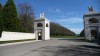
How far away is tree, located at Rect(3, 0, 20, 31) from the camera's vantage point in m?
43.0

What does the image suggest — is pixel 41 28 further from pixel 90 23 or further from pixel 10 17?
pixel 90 23

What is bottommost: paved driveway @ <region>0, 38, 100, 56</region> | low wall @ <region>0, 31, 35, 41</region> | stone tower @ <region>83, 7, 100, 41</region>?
paved driveway @ <region>0, 38, 100, 56</region>

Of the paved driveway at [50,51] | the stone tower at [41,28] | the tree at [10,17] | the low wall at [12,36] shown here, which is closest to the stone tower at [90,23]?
the stone tower at [41,28]

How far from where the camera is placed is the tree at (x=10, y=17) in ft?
141

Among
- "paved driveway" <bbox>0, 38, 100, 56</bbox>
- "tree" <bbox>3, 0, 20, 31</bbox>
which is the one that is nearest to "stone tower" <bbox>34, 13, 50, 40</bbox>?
"tree" <bbox>3, 0, 20, 31</bbox>

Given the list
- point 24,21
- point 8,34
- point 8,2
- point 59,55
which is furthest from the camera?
point 24,21

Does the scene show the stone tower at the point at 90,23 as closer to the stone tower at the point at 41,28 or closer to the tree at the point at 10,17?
the stone tower at the point at 41,28

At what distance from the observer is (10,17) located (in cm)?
4416

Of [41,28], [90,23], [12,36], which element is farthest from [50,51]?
[41,28]

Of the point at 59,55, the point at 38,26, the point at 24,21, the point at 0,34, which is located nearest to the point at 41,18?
the point at 38,26

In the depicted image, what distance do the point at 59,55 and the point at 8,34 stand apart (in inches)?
966

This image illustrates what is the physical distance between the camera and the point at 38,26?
170 feet

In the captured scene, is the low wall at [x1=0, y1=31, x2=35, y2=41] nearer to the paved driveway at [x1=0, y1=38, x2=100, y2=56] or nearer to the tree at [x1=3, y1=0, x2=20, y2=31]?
the tree at [x1=3, y1=0, x2=20, y2=31]

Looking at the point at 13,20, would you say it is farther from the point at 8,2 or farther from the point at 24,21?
the point at 24,21
